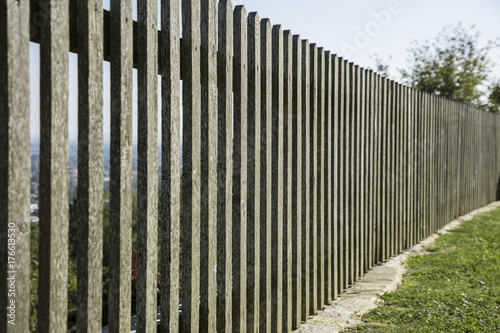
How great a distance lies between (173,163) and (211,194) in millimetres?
375

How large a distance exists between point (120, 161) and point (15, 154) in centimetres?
46

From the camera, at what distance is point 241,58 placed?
9.32 ft

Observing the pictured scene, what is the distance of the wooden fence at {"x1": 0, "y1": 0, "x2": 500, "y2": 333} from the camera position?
173cm

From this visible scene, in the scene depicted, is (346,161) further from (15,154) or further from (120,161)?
(15,154)

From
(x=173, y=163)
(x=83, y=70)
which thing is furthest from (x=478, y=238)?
(x=83, y=70)

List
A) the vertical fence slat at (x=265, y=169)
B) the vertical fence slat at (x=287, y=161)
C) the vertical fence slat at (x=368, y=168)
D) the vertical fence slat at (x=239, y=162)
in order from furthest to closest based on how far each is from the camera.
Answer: the vertical fence slat at (x=368, y=168), the vertical fence slat at (x=287, y=161), the vertical fence slat at (x=265, y=169), the vertical fence slat at (x=239, y=162)

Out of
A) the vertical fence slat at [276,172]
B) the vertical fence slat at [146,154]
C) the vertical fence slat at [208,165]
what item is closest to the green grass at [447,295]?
the vertical fence slat at [276,172]

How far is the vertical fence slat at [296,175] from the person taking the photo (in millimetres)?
3582

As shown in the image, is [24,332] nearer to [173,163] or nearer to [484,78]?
[173,163]

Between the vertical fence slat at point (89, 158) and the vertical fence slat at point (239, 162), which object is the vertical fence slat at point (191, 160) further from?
the vertical fence slat at point (89, 158)

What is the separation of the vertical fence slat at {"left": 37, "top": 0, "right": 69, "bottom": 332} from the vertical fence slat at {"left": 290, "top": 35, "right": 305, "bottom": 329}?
80.2 inches

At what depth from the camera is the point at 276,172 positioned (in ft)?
10.8

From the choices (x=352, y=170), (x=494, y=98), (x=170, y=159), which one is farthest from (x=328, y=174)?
(x=494, y=98)

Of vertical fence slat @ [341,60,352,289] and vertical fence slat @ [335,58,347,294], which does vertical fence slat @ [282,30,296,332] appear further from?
vertical fence slat @ [341,60,352,289]
